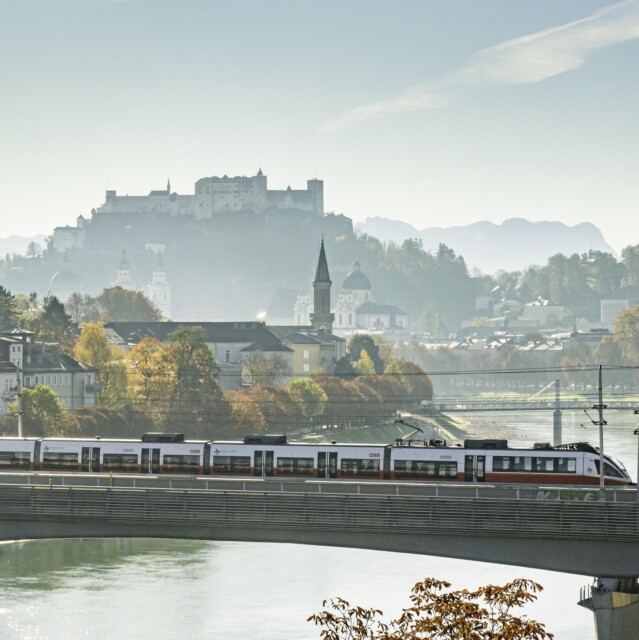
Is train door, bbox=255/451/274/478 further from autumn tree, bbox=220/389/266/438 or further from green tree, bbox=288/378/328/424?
green tree, bbox=288/378/328/424

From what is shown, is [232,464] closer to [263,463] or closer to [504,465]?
[263,463]

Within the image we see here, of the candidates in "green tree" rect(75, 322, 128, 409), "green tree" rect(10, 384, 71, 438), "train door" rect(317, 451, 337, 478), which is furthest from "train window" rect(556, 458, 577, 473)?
"green tree" rect(75, 322, 128, 409)

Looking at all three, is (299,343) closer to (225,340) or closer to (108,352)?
(225,340)

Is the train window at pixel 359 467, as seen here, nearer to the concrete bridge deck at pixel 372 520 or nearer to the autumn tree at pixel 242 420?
the concrete bridge deck at pixel 372 520

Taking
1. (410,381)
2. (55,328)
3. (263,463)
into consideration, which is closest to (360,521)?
(263,463)

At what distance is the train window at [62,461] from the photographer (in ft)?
188

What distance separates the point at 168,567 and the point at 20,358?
6054 cm

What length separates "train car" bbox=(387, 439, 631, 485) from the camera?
54.4 metres

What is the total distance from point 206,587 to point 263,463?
28.4 feet

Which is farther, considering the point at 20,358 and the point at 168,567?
the point at 20,358

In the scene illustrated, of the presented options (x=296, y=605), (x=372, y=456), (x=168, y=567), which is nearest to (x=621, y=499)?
(x=372, y=456)

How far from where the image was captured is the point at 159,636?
52.6 metres

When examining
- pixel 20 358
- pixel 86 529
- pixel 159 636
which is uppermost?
pixel 20 358

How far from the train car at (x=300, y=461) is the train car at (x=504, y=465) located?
98 cm
